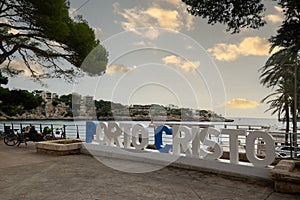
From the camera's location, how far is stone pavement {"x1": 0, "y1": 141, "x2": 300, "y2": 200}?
447 cm

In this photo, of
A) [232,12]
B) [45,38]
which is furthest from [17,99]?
[232,12]

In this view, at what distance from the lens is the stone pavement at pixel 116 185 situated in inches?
176

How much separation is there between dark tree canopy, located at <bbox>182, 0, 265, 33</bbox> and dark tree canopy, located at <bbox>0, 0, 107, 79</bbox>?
26.1 feet

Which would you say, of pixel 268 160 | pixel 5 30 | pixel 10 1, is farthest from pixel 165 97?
pixel 5 30

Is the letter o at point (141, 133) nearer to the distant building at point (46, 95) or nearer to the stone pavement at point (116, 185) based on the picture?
the stone pavement at point (116, 185)

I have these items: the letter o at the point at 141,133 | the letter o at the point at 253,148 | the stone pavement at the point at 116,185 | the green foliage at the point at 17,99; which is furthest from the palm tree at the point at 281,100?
the stone pavement at the point at 116,185

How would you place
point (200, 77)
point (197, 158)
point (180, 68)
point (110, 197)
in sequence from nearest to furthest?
point (110, 197) < point (197, 158) < point (200, 77) < point (180, 68)

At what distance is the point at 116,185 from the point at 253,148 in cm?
289

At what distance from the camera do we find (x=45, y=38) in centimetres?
1225

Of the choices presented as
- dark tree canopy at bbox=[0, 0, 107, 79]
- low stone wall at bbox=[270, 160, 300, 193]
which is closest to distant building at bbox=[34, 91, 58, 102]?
dark tree canopy at bbox=[0, 0, 107, 79]

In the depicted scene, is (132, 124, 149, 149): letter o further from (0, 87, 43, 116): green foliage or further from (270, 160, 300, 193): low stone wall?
(0, 87, 43, 116): green foliage

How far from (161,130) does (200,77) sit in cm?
241

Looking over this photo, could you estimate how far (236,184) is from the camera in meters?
5.17

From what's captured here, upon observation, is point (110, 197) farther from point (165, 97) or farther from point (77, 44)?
point (77, 44)
